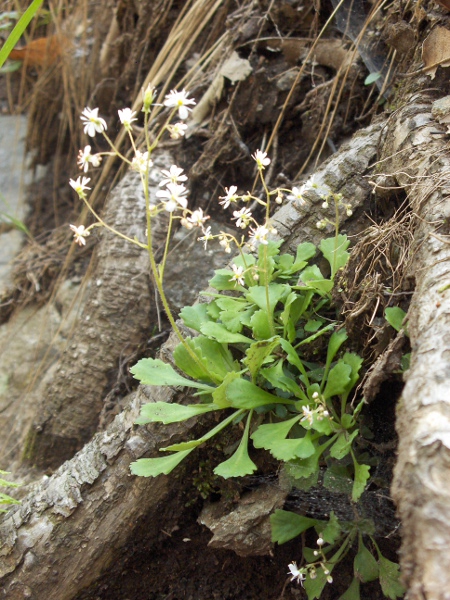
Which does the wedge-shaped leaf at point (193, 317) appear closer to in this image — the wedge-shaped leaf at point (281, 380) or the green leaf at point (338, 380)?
the wedge-shaped leaf at point (281, 380)

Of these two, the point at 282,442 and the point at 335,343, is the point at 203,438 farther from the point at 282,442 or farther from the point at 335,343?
the point at 335,343

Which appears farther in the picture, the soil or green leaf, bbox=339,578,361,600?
the soil

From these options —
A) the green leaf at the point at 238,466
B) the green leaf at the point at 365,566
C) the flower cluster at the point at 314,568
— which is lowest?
the green leaf at the point at 365,566

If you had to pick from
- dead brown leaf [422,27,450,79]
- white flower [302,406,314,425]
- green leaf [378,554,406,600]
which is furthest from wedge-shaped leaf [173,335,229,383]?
dead brown leaf [422,27,450,79]

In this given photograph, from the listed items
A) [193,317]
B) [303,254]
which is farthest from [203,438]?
[303,254]

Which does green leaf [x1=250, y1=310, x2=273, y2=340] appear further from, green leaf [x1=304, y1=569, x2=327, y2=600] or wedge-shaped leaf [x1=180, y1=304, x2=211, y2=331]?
green leaf [x1=304, y1=569, x2=327, y2=600]

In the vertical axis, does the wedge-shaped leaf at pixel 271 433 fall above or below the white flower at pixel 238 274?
below

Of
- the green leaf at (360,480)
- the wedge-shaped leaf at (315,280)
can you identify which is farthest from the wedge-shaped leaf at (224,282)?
the green leaf at (360,480)
